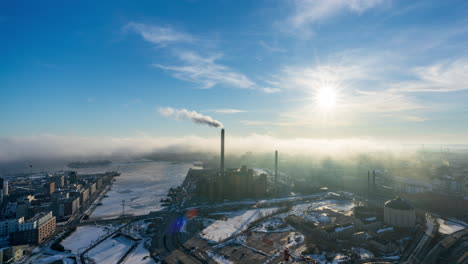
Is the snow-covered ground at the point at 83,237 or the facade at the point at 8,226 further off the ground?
the facade at the point at 8,226

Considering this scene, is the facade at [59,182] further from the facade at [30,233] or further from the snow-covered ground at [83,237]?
the facade at [30,233]

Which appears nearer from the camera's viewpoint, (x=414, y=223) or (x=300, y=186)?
(x=414, y=223)

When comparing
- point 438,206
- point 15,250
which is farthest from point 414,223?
point 15,250

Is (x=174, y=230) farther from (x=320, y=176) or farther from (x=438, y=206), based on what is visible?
(x=320, y=176)

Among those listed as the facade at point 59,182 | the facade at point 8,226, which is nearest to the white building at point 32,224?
the facade at point 8,226

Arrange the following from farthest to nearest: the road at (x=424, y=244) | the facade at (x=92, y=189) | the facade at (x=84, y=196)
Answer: the facade at (x=92, y=189) < the facade at (x=84, y=196) < the road at (x=424, y=244)

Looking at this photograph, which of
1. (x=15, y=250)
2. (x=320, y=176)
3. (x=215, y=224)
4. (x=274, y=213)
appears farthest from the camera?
(x=320, y=176)
